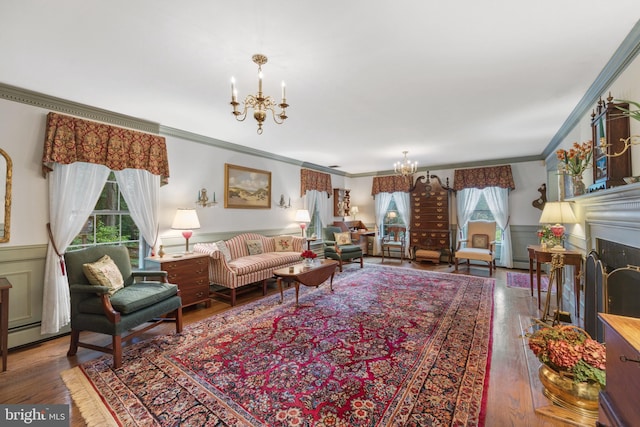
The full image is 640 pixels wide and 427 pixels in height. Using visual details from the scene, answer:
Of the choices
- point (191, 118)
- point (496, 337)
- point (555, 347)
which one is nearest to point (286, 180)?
point (191, 118)

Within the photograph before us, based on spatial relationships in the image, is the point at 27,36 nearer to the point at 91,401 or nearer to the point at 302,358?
the point at 91,401

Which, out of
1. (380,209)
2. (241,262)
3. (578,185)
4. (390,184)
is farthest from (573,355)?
(380,209)

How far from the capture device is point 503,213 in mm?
5844

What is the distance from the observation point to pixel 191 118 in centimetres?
339

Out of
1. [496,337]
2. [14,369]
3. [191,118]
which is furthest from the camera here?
[191,118]

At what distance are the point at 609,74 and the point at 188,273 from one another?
4.60 metres

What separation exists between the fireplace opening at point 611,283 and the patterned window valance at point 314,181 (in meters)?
4.73

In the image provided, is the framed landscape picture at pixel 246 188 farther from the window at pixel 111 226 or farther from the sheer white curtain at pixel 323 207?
the sheer white curtain at pixel 323 207

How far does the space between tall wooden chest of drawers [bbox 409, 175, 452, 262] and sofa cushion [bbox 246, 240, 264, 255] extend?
3839 millimetres

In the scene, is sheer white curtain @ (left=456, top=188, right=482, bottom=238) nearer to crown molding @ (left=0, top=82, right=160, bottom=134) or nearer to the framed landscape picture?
the framed landscape picture

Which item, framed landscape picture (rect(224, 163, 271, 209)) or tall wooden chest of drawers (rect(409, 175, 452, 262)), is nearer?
framed landscape picture (rect(224, 163, 271, 209))

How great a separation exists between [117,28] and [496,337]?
3954 millimetres

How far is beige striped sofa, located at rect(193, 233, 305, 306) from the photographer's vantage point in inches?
145

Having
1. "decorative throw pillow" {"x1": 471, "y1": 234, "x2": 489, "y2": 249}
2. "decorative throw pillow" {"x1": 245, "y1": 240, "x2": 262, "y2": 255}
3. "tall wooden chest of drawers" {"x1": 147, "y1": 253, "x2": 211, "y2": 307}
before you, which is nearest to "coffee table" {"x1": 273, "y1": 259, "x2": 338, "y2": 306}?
"tall wooden chest of drawers" {"x1": 147, "y1": 253, "x2": 211, "y2": 307}
